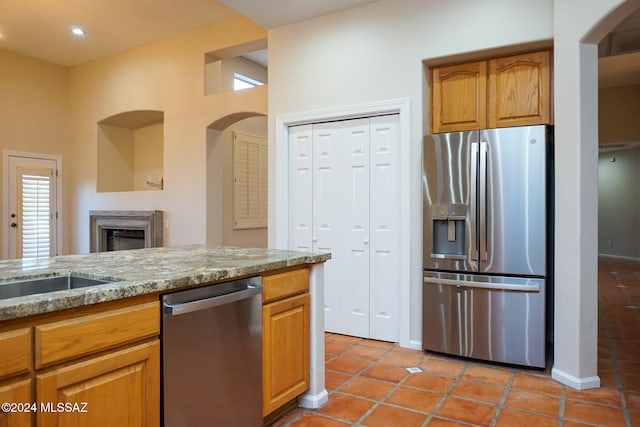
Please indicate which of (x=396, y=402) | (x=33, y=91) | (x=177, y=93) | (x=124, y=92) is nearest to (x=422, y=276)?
(x=396, y=402)

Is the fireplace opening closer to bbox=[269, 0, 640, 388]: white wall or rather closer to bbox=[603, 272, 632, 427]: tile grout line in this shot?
bbox=[269, 0, 640, 388]: white wall

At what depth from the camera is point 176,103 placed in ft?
18.4

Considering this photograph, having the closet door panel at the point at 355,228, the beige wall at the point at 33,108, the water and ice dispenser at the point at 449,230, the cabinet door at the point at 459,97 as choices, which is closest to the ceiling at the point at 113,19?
the beige wall at the point at 33,108

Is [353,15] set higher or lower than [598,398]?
higher

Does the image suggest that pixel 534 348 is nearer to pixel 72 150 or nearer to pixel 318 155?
pixel 318 155

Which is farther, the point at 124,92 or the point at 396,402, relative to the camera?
the point at 124,92

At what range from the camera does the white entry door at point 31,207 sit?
20.6 feet

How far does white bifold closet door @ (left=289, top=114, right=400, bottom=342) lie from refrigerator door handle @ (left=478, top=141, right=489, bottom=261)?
0.72m

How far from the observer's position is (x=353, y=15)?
3770 mm

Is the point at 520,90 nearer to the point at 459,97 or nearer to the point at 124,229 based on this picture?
the point at 459,97

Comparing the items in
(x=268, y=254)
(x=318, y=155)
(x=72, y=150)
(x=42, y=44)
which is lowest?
(x=268, y=254)

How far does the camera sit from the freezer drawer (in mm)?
2949

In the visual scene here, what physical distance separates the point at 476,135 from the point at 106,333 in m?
2.74

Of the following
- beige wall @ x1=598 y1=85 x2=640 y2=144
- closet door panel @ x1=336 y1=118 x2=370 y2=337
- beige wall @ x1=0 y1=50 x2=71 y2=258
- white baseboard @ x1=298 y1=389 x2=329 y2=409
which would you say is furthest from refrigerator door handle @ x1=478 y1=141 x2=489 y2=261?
beige wall @ x1=0 y1=50 x2=71 y2=258
